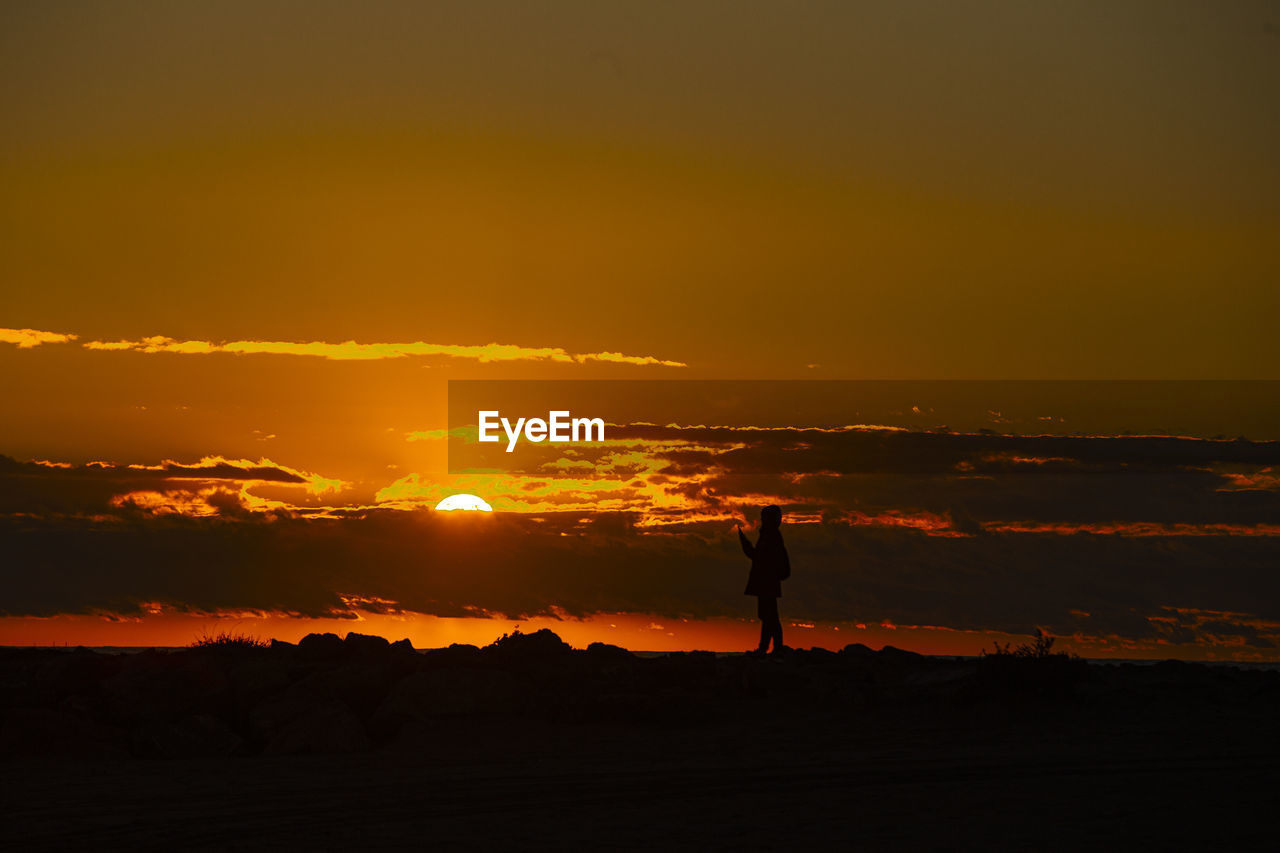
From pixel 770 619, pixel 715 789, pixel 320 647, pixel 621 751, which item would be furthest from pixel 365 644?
pixel 715 789

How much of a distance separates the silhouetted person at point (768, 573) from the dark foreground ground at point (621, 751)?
1012mm

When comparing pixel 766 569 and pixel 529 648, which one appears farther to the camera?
pixel 766 569

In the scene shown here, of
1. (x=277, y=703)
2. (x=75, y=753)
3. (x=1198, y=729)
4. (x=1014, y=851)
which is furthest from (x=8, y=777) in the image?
(x=1198, y=729)

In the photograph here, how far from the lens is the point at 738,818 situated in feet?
38.0

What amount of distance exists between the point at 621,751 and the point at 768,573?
22.2 ft

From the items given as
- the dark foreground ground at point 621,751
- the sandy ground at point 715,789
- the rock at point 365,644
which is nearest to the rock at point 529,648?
the dark foreground ground at point 621,751

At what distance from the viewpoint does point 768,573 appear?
827 inches

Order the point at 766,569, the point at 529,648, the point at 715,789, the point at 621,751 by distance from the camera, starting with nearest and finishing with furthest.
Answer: the point at 715,789, the point at 621,751, the point at 529,648, the point at 766,569

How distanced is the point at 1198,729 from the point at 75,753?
12714 millimetres

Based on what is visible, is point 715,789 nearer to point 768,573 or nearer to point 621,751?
point 621,751

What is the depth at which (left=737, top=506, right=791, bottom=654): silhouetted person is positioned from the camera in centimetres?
2102

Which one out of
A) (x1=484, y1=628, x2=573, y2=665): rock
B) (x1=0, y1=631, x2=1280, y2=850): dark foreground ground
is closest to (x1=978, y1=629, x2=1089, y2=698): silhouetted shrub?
(x1=0, y1=631, x2=1280, y2=850): dark foreground ground

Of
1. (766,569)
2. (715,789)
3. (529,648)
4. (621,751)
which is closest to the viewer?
(715,789)

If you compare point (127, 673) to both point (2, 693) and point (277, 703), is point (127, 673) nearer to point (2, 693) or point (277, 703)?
point (2, 693)
